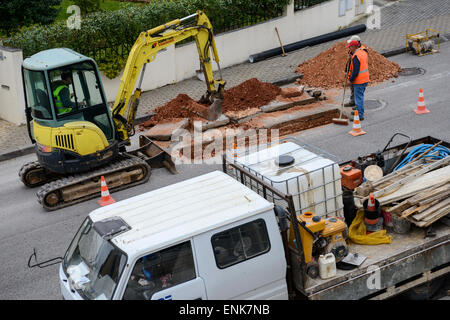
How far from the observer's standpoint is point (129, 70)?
13.0 m

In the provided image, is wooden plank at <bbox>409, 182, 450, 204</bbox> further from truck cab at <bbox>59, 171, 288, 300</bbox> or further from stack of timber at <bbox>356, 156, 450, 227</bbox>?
truck cab at <bbox>59, 171, 288, 300</bbox>

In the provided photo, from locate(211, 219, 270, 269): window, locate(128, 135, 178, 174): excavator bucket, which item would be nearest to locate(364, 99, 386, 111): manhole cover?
locate(128, 135, 178, 174): excavator bucket

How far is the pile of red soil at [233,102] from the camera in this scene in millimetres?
15539

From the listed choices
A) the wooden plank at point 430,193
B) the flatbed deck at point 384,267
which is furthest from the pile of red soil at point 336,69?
the flatbed deck at point 384,267

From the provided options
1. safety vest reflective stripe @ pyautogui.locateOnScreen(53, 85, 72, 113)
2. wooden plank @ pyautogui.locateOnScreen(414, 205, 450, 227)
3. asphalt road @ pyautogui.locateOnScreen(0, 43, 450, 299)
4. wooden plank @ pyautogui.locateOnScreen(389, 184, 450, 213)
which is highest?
safety vest reflective stripe @ pyautogui.locateOnScreen(53, 85, 72, 113)

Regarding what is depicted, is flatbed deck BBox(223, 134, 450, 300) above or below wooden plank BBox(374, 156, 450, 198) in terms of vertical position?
below

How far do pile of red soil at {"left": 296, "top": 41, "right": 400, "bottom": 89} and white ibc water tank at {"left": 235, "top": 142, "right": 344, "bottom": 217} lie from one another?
9.95 metres

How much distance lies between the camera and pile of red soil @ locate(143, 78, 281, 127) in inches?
612

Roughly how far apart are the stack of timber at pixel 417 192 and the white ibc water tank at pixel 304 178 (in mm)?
480

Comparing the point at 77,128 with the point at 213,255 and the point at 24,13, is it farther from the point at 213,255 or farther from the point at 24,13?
the point at 24,13

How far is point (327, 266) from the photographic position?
6.60 meters

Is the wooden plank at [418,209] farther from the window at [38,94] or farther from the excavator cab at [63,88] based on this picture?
the window at [38,94]

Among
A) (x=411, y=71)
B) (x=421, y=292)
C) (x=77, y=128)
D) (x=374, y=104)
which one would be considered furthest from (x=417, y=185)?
(x=411, y=71)
